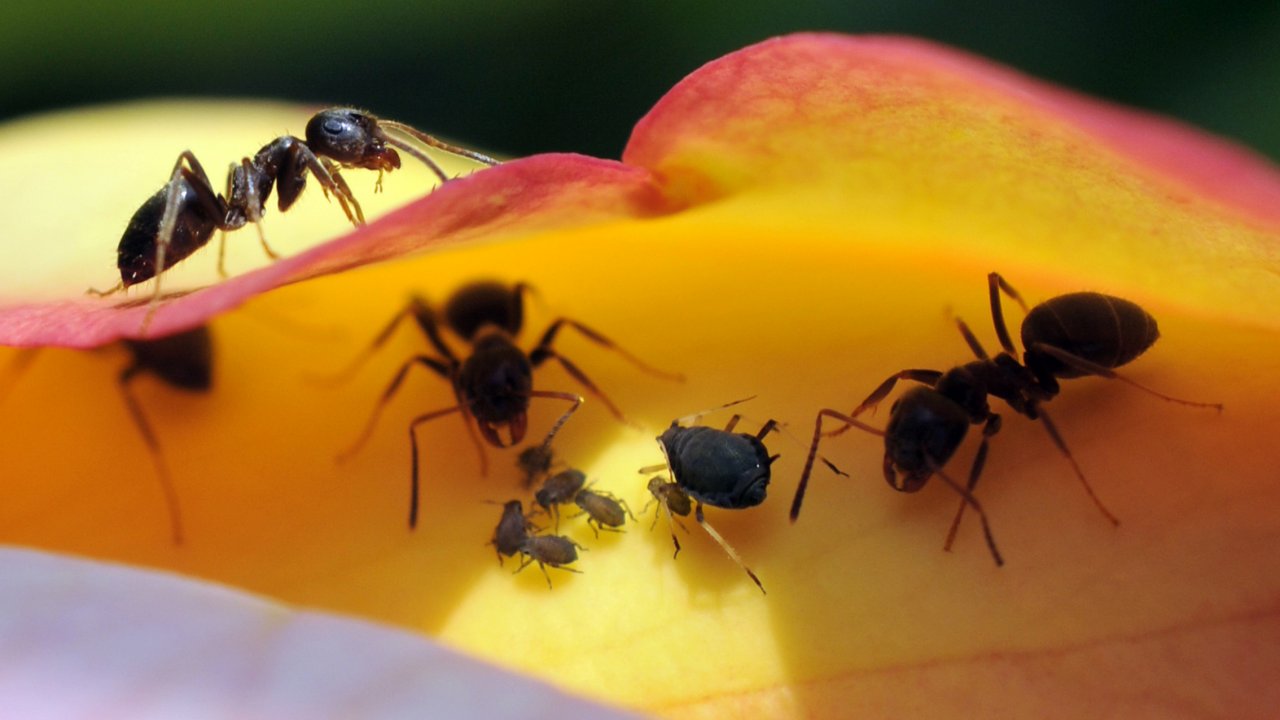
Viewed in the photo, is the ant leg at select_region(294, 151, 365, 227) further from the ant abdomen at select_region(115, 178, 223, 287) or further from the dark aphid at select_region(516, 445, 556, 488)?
the dark aphid at select_region(516, 445, 556, 488)

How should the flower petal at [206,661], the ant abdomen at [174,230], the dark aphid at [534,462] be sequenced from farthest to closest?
1. the ant abdomen at [174,230]
2. the dark aphid at [534,462]
3. the flower petal at [206,661]

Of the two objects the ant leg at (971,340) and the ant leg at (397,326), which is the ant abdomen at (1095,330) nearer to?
the ant leg at (971,340)

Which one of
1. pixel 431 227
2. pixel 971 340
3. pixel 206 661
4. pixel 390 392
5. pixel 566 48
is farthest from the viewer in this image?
pixel 566 48

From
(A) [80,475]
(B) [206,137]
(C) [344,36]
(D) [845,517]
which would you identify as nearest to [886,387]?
(D) [845,517]

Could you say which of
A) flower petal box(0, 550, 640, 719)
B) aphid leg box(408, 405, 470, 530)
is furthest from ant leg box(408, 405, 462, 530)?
flower petal box(0, 550, 640, 719)

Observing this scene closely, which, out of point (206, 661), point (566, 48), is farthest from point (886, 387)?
point (566, 48)

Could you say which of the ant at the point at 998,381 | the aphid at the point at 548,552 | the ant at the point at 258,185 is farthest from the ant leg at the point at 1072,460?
the ant at the point at 258,185

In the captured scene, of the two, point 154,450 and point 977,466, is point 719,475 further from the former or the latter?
point 154,450
